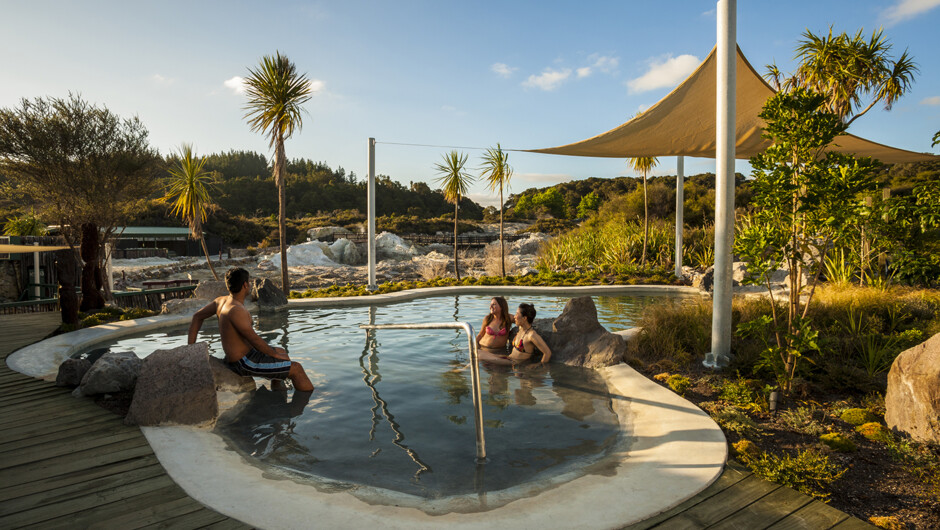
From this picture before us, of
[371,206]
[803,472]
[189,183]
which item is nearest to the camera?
[803,472]

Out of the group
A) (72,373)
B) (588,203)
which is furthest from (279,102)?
(588,203)

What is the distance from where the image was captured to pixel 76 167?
374 inches

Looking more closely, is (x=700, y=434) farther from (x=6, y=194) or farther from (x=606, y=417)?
(x=6, y=194)

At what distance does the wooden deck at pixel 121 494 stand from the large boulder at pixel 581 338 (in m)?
2.87

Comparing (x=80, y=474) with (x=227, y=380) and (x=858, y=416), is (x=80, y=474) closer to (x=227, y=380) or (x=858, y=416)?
(x=227, y=380)

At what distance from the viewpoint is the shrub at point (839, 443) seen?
318cm

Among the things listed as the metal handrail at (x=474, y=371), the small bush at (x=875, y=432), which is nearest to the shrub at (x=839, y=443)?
the small bush at (x=875, y=432)

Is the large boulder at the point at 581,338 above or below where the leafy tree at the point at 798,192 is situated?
below

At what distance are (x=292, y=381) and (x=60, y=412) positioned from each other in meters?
1.85

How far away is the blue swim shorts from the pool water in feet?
0.92

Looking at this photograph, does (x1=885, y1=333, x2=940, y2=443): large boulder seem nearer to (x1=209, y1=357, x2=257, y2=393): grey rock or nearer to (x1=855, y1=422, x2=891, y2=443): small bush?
(x1=855, y1=422, x2=891, y2=443): small bush

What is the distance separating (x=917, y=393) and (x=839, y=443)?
2.08ft

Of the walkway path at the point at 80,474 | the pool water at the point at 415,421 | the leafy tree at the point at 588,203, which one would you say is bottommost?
the pool water at the point at 415,421

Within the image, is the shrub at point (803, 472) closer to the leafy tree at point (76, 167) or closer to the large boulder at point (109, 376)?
the large boulder at point (109, 376)
